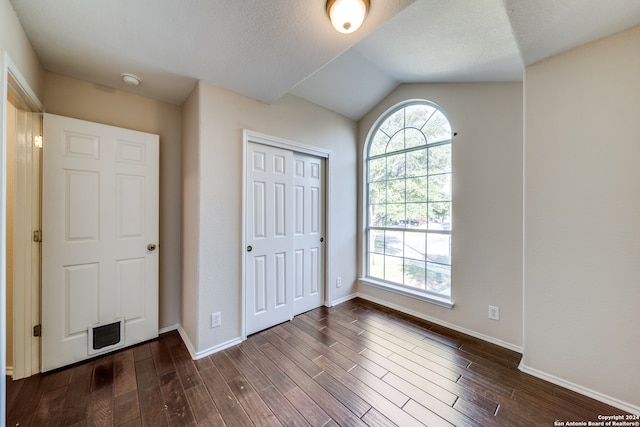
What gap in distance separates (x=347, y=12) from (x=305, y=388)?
2288 millimetres

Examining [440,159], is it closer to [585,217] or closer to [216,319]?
[585,217]

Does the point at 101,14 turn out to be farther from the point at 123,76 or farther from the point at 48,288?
the point at 48,288

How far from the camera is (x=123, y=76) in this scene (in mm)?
1936

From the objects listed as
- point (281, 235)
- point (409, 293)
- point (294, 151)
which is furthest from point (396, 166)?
point (281, 235)

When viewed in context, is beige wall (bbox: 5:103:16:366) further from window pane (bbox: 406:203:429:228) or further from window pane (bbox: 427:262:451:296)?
window pane (bbox: 427:262:451:296)

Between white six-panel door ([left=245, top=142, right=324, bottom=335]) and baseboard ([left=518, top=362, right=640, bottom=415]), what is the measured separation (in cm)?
202

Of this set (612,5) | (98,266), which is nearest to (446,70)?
(612,5)

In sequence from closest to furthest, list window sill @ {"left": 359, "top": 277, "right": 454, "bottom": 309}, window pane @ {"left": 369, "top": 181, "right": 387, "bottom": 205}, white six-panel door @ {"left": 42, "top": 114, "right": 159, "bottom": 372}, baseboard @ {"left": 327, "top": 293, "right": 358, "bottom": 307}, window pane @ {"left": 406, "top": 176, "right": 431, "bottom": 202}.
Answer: white six-panel door @ {"left": 42, "top": 114, "right": 159, "bottom": 372}, window sill @ {"left": 359, "top": 277, "right": 454, "bottom": 309}, window pane @ {"left": 406, "top": 176, "right": 431, "bottom": 202}, baseboard @ {"left": 327, "top": 293, "right": 358, "bottom": 307}, window pane @ {"left": 369, "top": 181, "right": 387, "bottom": 205}

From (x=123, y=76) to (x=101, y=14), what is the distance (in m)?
0.70

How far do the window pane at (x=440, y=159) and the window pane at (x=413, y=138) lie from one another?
0.51 feet

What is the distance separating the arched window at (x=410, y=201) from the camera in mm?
2604

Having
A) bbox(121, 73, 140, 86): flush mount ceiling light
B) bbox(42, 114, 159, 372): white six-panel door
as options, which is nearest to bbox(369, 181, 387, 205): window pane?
bbox(42, 114, 159, 372): white six-panel door

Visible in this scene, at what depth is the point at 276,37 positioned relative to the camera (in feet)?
4.97

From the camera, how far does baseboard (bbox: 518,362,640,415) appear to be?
144cm
